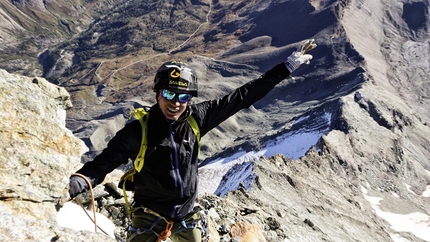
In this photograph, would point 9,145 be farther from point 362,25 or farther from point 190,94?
point 362,25

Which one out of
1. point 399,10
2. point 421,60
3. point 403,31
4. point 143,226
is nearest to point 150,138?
point 143,226

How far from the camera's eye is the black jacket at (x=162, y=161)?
534cm

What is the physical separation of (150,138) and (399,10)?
533ft

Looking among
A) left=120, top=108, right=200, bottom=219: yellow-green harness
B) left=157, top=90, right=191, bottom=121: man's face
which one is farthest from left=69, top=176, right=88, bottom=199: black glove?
left=157, top=90, right=191, bottom=121: man's face

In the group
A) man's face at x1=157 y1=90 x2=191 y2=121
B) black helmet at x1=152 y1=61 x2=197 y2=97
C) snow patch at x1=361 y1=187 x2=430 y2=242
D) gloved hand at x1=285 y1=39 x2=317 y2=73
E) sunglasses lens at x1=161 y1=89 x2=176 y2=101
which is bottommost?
snow patch at x1=361 y1=187 x2=430 y2=242

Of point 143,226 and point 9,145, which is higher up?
point 9,145

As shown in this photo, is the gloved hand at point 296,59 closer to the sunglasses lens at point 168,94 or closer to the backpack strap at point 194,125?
the backpack strap at point 194,125

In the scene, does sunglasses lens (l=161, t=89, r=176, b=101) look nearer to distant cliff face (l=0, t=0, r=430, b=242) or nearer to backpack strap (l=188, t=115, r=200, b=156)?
backpack strap (l=188, t=115, r=200, b=156)

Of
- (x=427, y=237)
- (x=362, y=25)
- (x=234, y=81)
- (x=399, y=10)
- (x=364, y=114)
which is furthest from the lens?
(x=399, y=10)

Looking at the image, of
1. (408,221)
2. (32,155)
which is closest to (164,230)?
(32,155)

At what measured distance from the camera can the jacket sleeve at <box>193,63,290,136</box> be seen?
240 inches

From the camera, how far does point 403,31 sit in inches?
5369

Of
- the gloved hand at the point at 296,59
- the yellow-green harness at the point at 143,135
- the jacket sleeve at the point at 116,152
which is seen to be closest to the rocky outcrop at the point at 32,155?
the jacket sleeve at the point at 116,152

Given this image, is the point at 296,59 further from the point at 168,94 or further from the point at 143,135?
the point at 143,135
